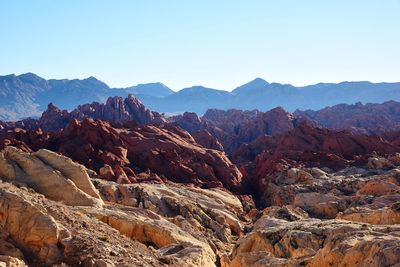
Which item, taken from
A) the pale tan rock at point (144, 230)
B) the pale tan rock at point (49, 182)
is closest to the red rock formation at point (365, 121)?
the pale tan rock at point (144, 230)

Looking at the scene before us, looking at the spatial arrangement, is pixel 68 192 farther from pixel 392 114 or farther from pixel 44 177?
pixel 392 114

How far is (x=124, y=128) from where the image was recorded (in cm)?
9806

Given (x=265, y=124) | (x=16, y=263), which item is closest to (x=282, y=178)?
(x=16, y=263)

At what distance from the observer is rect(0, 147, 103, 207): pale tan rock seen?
117ft

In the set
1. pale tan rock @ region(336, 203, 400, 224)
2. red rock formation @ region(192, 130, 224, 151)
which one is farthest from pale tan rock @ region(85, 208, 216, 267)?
red rock formation @ region(192, 130, 224, 151)

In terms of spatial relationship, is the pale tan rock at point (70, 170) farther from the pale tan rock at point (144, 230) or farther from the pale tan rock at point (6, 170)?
the pale tan rock at point (144, 230)

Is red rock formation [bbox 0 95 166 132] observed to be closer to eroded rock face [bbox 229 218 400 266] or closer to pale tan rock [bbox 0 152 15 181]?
pale tan rock [bbox 0 152 15 181]

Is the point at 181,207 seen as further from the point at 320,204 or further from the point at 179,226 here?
the point at 320,204

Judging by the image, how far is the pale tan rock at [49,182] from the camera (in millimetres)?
35625

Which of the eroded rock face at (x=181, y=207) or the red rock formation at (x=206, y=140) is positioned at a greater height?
the red rock formation at (x=206, y=140)

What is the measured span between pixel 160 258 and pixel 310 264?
249 inches

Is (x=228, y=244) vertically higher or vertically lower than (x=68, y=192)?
lower

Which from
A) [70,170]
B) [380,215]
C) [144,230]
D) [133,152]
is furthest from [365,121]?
[144,230]

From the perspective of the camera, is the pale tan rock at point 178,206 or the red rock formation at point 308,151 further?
the red rock formation at point 308,151
